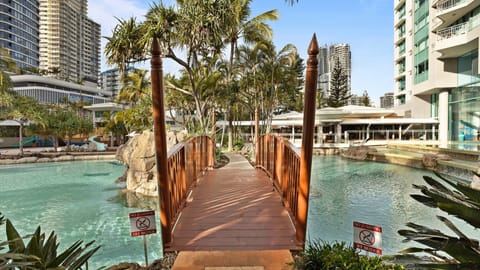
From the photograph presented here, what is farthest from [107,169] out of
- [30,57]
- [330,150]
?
[30,57]

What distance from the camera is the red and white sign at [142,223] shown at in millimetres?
2557

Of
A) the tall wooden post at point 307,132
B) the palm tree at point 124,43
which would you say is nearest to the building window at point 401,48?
the palm tree at point 124,43

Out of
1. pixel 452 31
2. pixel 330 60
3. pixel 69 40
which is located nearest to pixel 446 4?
pixel 452 31

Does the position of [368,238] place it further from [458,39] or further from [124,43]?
[458,39]

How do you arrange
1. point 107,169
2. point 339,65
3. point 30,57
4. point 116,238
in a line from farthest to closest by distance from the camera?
point 30,57 < point 339,65 < point 107,169 < point 116,238

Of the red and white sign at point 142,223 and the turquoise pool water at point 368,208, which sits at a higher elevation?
the red and white sign at point 142,223

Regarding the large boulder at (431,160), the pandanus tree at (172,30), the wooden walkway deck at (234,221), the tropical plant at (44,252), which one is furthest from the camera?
the large boulder at (431,160)

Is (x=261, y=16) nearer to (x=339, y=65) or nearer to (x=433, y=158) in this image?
(x=433, y=158)

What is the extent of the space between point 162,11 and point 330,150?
17.4 m

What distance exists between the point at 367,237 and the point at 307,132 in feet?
3.54

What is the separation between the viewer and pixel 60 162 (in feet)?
58.6

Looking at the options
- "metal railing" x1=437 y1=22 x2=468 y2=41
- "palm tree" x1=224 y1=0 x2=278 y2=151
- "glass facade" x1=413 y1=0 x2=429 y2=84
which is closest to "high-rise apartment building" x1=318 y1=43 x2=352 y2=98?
"glass facade" x1=413 y1=0 x2=429 y2=84

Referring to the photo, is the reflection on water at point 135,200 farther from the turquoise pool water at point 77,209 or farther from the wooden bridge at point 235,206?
the wooden bridge at point 235,206

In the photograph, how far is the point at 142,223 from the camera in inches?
102
